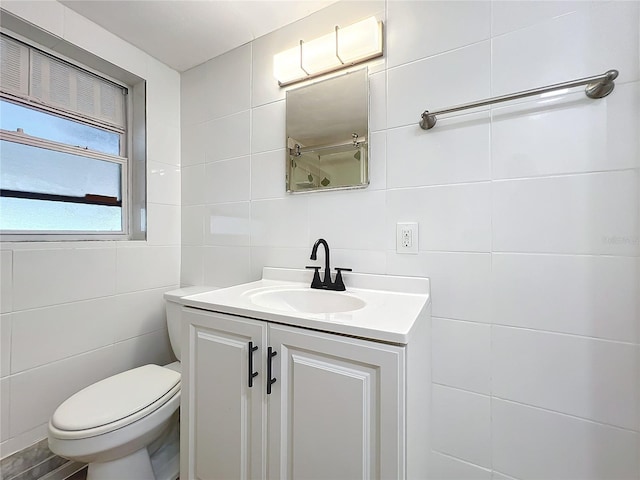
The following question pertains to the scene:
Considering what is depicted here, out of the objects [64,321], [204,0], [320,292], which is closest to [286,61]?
[204,0]

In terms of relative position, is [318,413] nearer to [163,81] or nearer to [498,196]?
[498,196]

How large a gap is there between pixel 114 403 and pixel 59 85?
1.49 meters

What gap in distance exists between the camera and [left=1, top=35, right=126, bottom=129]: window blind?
1.23 metres

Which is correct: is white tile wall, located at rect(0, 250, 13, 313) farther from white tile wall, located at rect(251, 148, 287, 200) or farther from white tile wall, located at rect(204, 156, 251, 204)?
white tile wall, located at rect(251, 148, 287, 200)

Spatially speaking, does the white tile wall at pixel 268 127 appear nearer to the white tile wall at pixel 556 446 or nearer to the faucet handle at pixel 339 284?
the faucet handle at pixel 339 284

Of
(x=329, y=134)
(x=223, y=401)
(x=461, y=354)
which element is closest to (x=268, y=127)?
(x=329, y=134)

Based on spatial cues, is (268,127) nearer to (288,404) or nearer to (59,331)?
(288,404)

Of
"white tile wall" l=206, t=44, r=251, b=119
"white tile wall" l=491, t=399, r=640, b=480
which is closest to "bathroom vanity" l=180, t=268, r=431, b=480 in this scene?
"white tile wall" l=491, t=399, r=640, b=480

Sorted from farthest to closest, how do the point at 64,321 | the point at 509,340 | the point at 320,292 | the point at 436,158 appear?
the point at 64,321, the point at 320,292, the point at 436,158, the point at 509,340

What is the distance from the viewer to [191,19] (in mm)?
1367

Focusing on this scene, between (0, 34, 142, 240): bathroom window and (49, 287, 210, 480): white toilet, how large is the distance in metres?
0.77

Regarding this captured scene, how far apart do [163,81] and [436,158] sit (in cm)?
167

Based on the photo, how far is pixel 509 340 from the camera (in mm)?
958

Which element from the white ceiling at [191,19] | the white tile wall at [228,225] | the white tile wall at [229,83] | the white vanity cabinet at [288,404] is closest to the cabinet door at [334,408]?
the white vanity cabinet at [288,404]
